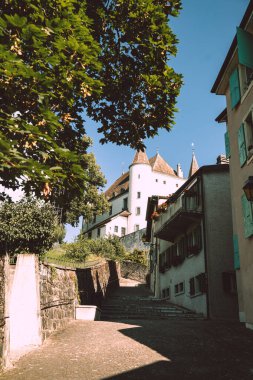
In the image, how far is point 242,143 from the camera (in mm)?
12789

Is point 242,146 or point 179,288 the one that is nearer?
point 242,146

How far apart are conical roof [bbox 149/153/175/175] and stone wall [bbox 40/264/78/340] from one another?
5252 centimetres

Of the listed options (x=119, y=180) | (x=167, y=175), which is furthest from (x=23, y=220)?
(x=119, y=180)

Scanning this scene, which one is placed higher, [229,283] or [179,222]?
[179,222]

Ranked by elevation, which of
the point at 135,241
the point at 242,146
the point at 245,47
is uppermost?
the point at 245,47

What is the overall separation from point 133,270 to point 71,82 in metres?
34.9

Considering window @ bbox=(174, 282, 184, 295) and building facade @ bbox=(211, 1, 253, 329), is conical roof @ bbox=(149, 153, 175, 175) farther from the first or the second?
building facade @ bbox=(211, 1, 253, 329)

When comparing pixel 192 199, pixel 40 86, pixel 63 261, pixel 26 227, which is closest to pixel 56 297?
pixel 63 261

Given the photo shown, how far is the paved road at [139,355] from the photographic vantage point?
692 centimetres

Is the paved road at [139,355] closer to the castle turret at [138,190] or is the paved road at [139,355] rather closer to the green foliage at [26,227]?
the green foliage at [26,227]

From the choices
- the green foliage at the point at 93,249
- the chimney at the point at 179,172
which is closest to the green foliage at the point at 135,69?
the green foliage at the point at 93,249

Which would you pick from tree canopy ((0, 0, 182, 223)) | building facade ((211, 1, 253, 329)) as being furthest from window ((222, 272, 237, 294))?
tree canopy ((0, 0, 182, 223))

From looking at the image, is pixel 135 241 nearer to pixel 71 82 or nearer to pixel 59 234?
pixel 59 234

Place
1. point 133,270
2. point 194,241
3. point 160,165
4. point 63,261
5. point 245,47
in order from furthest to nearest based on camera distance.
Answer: point 160,165, point 133,270, point 194,241, point 63,261, point 245,47
